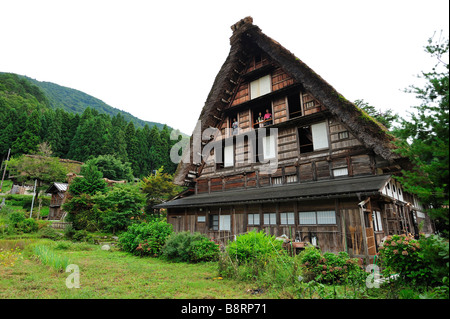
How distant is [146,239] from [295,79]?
34.0ft

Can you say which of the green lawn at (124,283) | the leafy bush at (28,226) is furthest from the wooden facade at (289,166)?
the leafy bush at (28,226)

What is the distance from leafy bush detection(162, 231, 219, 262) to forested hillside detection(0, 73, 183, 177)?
114ft

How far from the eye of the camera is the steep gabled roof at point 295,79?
8484mm

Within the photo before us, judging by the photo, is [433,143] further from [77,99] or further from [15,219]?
[77,99]

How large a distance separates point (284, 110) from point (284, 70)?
2.06m

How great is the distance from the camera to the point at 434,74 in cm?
295

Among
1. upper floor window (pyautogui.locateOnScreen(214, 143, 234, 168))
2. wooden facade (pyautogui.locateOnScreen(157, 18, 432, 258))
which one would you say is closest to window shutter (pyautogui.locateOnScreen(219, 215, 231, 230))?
wooden facade (pyautogui.locateOnScreen(157, 18, 432, 258))

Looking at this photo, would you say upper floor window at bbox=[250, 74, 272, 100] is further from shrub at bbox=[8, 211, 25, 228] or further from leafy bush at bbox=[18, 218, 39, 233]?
shrub at bbox=[8, 211, 25, 228]

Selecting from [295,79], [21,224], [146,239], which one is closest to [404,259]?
[295,79]

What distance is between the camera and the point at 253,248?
6285 millimetres

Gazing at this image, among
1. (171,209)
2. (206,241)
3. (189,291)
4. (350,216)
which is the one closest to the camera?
(189,291)

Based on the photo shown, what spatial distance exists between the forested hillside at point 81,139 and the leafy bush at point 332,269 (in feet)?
129

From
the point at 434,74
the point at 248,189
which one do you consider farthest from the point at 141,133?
the point at 434,74
